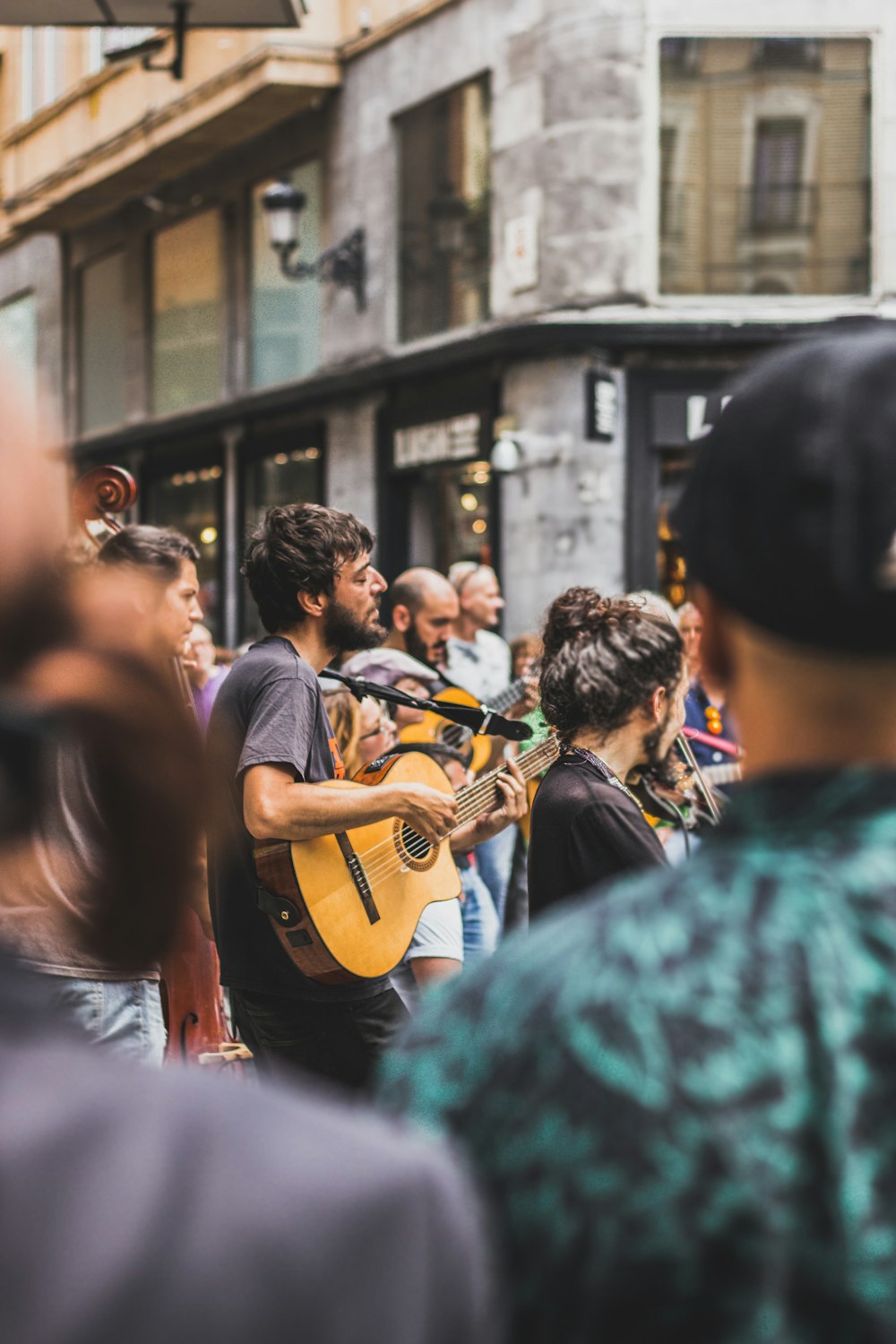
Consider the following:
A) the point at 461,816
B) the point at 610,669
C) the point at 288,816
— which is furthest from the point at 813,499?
the point at 461,816

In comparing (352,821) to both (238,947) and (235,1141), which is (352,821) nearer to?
(238,947)

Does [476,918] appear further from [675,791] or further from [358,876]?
[358,876]

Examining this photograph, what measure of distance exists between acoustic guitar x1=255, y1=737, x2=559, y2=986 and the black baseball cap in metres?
2.69

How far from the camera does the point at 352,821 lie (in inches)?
153

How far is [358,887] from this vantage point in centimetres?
413

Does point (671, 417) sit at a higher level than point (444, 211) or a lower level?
lower

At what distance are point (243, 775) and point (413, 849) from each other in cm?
78

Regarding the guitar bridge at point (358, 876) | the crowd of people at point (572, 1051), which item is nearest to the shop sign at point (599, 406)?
the guitar bridge at point (358, 876)

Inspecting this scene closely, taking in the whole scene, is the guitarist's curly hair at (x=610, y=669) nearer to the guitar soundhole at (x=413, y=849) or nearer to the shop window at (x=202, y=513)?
the guitar soundhole at (x=413, y=849)

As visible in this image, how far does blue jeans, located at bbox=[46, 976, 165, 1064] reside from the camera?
361 cm

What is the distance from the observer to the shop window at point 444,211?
552 inches

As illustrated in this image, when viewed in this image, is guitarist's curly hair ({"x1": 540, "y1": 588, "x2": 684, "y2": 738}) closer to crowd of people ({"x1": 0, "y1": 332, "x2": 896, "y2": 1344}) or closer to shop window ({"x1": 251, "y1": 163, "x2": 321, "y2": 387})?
crowd of people ({"x1": 0, "y1": 332, "x2": 896, "y2": 1344})

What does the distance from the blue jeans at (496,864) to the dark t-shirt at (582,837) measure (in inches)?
147

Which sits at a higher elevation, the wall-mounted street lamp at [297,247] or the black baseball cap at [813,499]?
the wall-mounted street lamp at [297,247]
